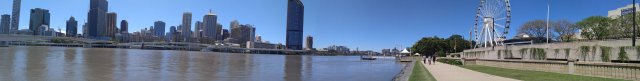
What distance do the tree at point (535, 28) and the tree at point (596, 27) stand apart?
9.95 metres

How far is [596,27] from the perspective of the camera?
210ft

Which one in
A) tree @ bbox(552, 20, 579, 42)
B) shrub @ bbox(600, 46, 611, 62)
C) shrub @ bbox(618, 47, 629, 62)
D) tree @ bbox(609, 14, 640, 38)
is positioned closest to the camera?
shrub @ bbox(618, 47, 629, 62)

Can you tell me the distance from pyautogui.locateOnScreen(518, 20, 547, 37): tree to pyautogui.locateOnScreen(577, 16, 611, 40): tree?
9949 mm

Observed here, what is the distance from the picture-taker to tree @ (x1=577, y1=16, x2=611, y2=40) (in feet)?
204

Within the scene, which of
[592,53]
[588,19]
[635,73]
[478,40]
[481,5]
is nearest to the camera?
[635,73]

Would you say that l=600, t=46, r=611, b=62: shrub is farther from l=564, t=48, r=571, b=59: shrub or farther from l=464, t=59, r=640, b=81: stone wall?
l=564, t=48, r=571, b=59: shrub

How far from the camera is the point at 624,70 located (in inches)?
805

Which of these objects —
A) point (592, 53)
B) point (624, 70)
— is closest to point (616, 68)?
point (624, 70)

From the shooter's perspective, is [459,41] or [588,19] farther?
[459,41]

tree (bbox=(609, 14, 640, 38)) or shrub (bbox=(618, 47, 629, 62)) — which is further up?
tree (bbox=(609, 14, 640, 38))

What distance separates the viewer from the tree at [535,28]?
7912cm

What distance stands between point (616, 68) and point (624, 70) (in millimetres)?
431

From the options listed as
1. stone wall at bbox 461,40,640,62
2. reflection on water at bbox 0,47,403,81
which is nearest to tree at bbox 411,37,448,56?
reflection on water at bbox 0,47,403,81

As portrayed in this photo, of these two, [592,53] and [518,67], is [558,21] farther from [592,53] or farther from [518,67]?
[592,53]
